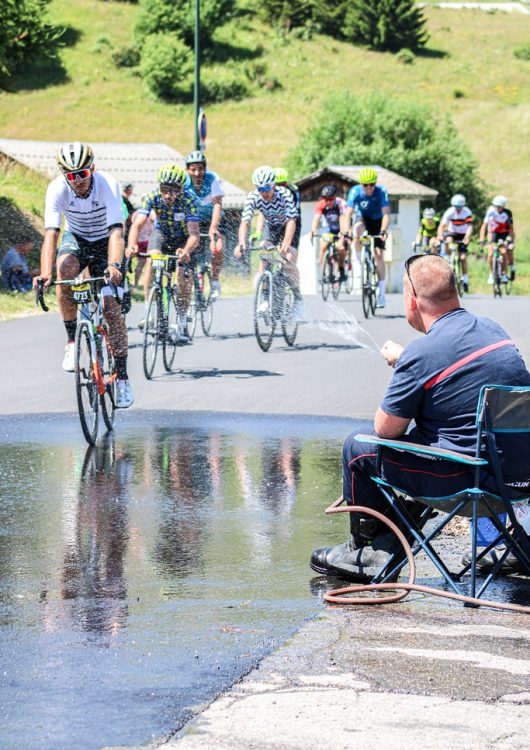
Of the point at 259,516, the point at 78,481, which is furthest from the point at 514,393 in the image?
the point at 78,481

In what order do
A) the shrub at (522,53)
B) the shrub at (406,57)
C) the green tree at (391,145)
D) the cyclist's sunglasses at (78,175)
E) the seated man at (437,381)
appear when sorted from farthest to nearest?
the shrub at (522,53), the shrub at (406,57), the green tree at (391,145), the cyclist's sunglasses at (78,175), the seated man at (437,381)

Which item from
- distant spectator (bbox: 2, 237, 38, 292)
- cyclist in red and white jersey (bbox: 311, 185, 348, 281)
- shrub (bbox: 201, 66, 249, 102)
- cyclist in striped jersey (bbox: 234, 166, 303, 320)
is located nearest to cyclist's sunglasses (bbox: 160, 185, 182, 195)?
cyclist in striped jersey (bbox: 234, 166, 303, 320)

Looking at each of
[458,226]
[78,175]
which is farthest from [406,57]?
[78,175]

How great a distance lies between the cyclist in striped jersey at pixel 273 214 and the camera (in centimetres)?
1595

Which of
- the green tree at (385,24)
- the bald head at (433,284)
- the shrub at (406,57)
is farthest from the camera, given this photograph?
the green tree at (385,24)

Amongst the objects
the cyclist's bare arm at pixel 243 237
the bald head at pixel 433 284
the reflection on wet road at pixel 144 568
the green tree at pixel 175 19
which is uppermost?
the green tree at pixel 175 19

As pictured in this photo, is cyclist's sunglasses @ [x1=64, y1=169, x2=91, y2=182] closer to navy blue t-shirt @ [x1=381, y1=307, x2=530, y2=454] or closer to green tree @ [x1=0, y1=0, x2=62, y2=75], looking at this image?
navy blue t-shirt @ [x1=381, y1=307, x2=530, y2=454]

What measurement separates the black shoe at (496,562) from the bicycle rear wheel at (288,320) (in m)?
10.4

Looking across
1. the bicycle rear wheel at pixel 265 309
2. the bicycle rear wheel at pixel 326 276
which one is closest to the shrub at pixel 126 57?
the bicycle rear wheel at pixel 326 276

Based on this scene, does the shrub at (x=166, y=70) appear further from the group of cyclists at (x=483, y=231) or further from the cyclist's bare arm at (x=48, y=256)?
the cyclist's bare arm at (x=48, y=256)

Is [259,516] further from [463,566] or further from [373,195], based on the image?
[373,195]

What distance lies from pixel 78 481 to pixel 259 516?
1552mm

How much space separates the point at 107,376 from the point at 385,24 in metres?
129

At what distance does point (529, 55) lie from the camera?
429 feet
